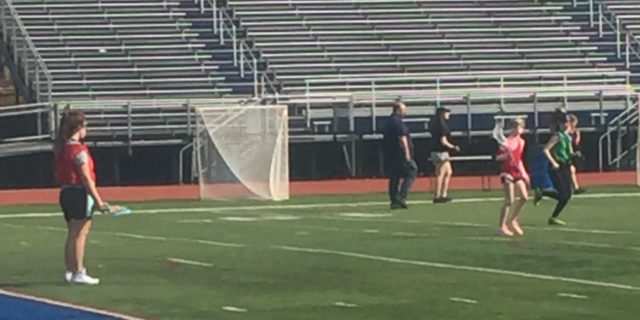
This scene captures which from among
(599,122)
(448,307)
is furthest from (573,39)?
(448,307)

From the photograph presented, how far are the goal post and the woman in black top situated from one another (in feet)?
11.2

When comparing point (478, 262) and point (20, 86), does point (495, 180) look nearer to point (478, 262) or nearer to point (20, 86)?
point (20, 86)

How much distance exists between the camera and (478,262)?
17.2m

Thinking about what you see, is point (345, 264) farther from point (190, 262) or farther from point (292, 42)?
point (292, 42)

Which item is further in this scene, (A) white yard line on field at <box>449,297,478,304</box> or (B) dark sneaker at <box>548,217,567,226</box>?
(B) dark sneaker at <box>548,217,567,226</box>

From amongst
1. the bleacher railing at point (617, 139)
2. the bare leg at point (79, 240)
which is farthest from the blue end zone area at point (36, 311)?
the bleacher railing at point (617, 139)

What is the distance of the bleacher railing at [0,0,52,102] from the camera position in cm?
3944

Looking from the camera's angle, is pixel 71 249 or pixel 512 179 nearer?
pixel 71 249

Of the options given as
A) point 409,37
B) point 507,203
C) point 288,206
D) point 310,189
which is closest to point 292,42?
point 409,37

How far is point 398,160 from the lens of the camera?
2803 cm

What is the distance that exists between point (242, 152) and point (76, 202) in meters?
16.7

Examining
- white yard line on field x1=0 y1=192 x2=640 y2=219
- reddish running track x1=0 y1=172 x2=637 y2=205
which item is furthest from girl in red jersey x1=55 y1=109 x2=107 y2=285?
reddish running track x1=0 y1=172 x2=637 y2=205

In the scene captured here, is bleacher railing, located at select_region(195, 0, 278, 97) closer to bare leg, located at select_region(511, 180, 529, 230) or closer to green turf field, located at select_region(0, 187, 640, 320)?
green turf field, located at select_region(0, 187, 640, 320)

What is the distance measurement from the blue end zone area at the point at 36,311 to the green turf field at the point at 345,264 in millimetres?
401
